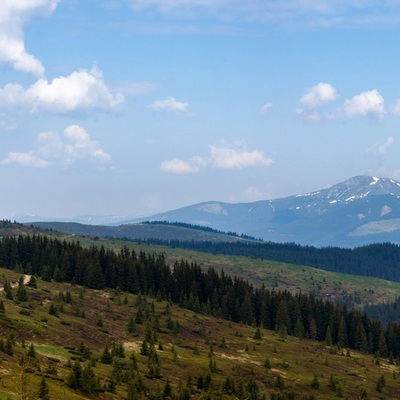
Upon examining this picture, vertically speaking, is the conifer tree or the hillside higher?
the conifer tree

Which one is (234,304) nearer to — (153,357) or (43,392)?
(153,357)

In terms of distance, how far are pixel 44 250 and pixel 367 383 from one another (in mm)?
109597

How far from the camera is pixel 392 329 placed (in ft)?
606

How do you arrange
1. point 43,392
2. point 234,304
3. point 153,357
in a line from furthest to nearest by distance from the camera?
point 234,304 < point 153,357 < point 43,392

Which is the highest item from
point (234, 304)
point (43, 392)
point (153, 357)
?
point (43, 392)

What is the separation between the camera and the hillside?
71.7 metres

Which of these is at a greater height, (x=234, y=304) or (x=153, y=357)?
(x=234, y=304)

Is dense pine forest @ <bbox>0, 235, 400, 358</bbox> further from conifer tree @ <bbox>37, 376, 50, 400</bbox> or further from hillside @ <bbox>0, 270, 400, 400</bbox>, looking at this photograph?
conifer tree @ <bbox>37, 376, 50, 400</bbox>

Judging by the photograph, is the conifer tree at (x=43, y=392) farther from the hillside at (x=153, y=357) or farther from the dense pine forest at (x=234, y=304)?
the dense pine forest at (x=234, y=304)

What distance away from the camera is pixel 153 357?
322 feet

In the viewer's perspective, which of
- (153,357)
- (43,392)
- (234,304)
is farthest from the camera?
(234,304)

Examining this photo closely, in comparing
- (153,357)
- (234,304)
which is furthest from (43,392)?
(234,304)

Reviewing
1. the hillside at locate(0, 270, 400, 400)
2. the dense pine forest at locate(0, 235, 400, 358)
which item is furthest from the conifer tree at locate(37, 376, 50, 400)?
the dense pine forest at locate(0, 235, 400, 358)

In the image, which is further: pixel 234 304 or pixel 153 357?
pixel 234 304
